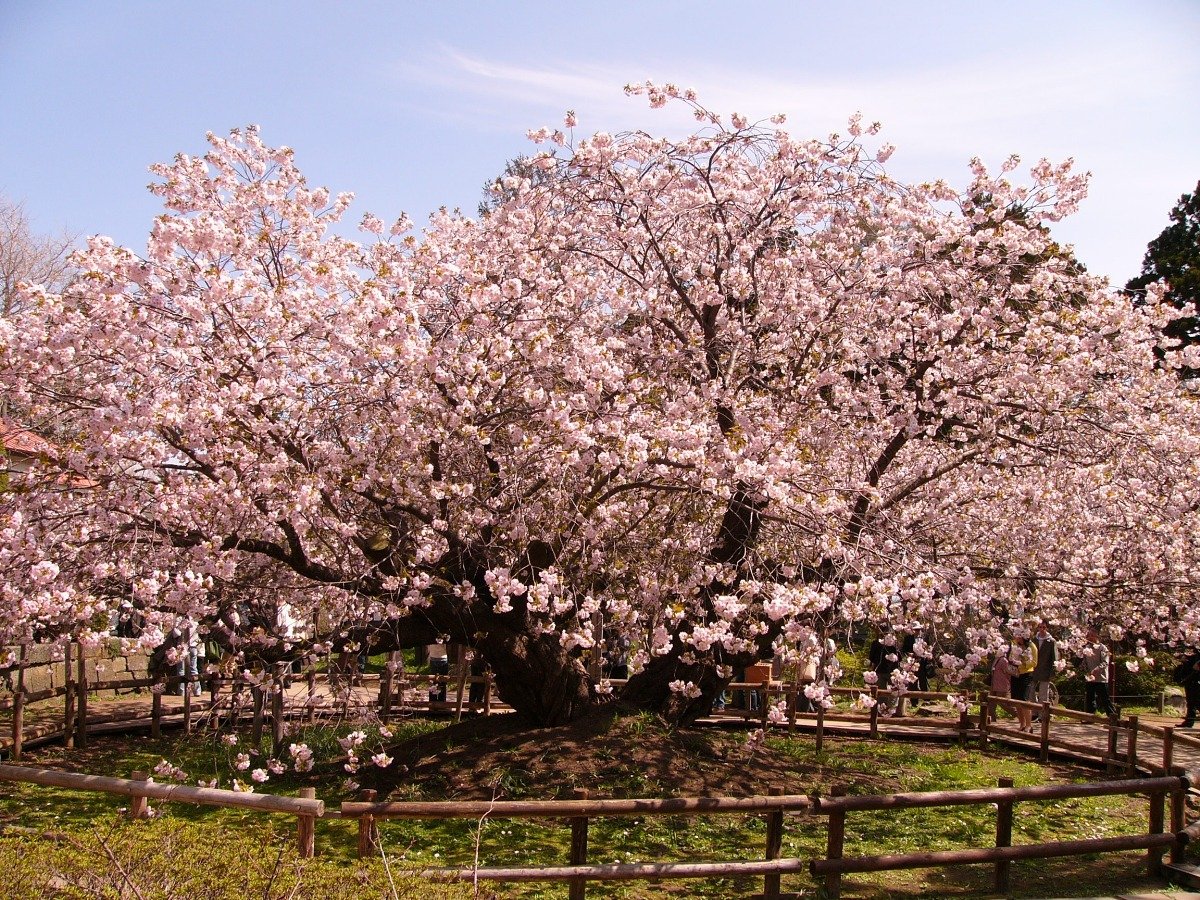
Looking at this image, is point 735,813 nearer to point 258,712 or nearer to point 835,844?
point 835,844

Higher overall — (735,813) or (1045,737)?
(735,813)

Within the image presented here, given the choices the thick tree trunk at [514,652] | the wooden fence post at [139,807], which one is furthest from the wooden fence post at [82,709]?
the wooden fence post at [139,807]

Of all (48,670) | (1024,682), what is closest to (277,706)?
(48,670)

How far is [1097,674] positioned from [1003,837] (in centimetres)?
699

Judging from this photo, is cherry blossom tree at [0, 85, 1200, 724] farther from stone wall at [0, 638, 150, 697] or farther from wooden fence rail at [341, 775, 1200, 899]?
stone wall at [0, 638, 150, 697]

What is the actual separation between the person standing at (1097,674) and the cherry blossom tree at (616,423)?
Answer: 775mm

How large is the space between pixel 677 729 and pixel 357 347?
5.86 meters

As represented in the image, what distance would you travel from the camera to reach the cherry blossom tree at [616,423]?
26.8ft

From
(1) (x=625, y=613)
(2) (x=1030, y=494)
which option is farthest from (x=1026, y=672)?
(1) (x=625, y=613)

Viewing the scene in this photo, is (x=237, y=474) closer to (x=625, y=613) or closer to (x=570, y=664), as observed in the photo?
(x=625, y=613)

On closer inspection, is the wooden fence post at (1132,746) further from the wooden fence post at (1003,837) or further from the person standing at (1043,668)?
the wooden fence post at (1003,837)

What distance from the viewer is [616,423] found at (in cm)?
845

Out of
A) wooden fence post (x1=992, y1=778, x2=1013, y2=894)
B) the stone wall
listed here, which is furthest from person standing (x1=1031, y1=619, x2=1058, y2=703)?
the stone wall

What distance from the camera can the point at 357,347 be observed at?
8.43m
